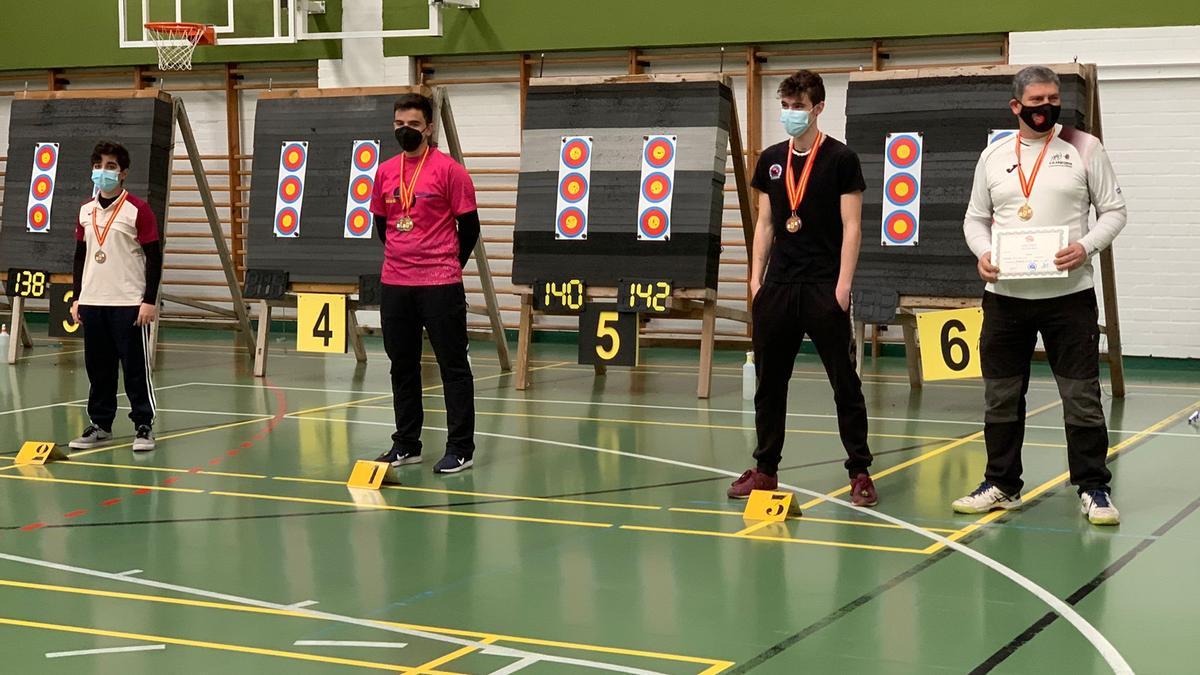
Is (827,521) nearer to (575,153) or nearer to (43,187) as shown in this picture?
(575,153)

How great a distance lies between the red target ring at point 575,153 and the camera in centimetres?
924

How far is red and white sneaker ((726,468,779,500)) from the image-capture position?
547cm

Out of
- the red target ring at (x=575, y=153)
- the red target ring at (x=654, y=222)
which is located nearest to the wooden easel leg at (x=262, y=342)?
the red target ring at (x=575, y=153)

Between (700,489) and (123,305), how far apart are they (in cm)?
279

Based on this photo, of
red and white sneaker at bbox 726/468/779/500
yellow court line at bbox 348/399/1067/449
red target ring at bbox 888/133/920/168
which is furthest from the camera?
red target ring at bbox 888/133/920/168

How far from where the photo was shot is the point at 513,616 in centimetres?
394

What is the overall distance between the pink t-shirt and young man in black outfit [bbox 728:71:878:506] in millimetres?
1360

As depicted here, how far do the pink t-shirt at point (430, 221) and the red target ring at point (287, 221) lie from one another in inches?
163

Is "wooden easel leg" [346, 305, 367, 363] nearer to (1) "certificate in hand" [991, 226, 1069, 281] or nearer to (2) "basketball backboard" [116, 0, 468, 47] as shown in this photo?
(2) "basketball backboard" [116, 0, 468, 47]

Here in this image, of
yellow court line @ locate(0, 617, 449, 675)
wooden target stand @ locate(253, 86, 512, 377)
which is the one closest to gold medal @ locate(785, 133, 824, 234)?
yellow court line @ locate(0, 617, 449, 675)

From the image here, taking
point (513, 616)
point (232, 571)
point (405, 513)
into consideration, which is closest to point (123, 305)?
point (405, 513)

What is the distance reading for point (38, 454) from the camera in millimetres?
6410

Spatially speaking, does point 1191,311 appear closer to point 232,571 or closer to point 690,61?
point 690,61

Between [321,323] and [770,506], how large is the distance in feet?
15.8
